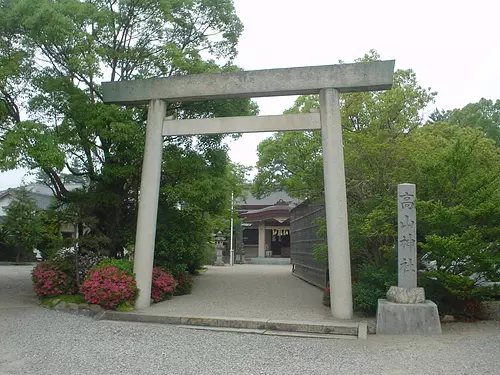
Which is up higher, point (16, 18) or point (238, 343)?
point (16, 18)

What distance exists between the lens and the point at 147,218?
32.1 feet

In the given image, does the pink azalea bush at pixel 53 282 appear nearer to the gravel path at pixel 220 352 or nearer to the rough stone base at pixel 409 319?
the gravel path at pixel 220 352

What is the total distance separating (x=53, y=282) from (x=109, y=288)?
2031mm

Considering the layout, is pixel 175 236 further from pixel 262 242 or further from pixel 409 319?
pixel 262 242

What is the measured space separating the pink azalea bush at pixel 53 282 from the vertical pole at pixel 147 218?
1.95 m

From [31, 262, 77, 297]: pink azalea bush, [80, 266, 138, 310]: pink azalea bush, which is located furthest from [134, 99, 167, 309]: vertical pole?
[31, 262, 77, 297]: pink azalea bush

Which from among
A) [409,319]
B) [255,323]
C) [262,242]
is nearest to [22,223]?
[262,242]

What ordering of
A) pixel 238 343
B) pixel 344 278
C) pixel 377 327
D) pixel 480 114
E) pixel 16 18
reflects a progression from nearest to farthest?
pixel 238 343
pixel 377 327
pixel 344 278
pixel 16 18
pixel 480 114

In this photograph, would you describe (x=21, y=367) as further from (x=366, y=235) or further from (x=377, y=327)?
(x=366, y=235)

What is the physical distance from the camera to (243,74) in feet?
31.6

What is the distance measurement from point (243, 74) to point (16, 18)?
527 cm

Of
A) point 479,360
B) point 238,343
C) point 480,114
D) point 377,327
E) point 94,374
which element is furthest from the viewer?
point 480,114

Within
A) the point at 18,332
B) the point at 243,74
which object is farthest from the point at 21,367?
the point at 243,74

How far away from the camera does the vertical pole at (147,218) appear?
973 cm
